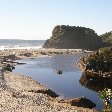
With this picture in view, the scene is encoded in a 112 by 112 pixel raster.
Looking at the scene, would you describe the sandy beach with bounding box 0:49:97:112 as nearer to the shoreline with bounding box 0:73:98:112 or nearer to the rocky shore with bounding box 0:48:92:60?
the shoreline with bounding box 0:73:98:112

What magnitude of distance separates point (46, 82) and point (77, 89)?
1158cm

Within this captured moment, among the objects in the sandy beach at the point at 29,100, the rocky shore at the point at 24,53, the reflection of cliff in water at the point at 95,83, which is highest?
the rocky shore at the point at 24,53

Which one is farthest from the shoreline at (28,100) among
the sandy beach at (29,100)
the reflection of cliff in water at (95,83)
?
the reflection of cliff in water at (95,83)

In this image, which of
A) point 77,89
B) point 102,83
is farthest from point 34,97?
point 102,83

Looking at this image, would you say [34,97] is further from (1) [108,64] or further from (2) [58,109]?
(1) [108,64]

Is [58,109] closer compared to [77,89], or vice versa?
[58,109]

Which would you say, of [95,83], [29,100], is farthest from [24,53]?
[29,100]

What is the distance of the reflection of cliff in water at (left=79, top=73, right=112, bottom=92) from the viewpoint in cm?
6180

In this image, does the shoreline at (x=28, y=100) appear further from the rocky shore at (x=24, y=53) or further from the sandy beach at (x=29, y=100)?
the rocky shore at (x=24, y=53)

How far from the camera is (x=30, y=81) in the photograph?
70.2m

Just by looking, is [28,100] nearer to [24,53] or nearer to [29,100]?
[29,100]

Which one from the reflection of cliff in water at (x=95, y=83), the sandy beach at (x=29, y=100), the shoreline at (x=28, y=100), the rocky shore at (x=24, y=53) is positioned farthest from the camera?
the rocky shore at (x=24, y=53)

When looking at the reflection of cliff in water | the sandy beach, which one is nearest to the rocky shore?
the reflection of cliff in water

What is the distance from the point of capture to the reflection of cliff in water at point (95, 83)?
61.8m
